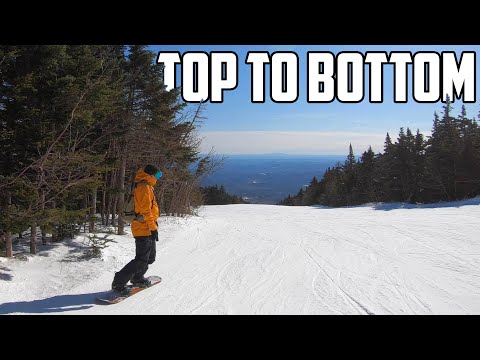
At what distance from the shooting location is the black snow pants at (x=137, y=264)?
5.47 m

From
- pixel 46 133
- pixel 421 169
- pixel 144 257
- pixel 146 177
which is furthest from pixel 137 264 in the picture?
pixel 421 169

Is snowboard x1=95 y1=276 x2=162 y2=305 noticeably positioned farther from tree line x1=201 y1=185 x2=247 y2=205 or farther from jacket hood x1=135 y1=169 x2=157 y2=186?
tree line x1=201 y1=185 x2=247 y2=205

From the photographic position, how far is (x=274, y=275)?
20.9ft

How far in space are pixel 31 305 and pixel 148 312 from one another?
6.52 feet

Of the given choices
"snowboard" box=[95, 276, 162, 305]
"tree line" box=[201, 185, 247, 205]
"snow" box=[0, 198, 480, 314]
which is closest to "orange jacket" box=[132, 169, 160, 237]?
"snowboard" box=[95, 276, 162, 305]

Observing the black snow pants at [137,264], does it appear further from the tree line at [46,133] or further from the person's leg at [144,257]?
the tree line at [46,133]

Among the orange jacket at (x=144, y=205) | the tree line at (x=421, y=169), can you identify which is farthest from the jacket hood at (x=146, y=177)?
the tree line at (x=421, y=169)

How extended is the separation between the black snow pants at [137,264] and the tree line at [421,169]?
31.8 meters

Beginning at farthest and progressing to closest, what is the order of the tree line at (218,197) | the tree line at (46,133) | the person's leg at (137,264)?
the tree line at (218,197)
the tree line at (46,133)
the person's leg at (137,264)

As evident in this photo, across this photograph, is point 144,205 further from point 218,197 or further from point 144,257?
point 218,197

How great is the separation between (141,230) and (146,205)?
43 centimetres

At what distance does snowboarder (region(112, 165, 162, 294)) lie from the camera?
5500 millimetres
